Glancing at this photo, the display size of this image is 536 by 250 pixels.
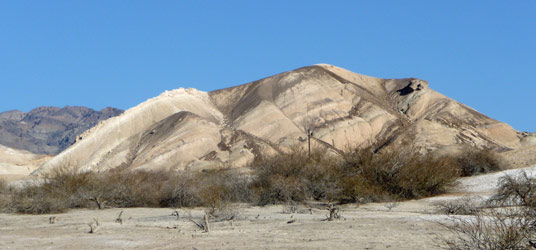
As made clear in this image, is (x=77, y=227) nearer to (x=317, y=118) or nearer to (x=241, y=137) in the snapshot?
(x=241, y=137)

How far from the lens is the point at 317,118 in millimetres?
90875

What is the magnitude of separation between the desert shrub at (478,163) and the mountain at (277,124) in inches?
1245

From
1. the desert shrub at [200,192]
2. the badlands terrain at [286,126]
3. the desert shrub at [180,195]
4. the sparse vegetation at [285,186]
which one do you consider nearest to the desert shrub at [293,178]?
the sparse vegetation at [285,186]

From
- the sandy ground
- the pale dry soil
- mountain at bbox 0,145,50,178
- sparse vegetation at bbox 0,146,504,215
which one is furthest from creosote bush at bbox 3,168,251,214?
mountain at bbox 0,145,50,178

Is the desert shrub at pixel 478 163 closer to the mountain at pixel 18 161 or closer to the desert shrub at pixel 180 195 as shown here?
the desert shrub at pixel 180 195

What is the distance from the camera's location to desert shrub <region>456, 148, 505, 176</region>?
139 ft

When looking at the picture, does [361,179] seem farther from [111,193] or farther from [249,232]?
[249,232]

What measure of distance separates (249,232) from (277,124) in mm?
68657

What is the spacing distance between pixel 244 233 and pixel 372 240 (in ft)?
12.8

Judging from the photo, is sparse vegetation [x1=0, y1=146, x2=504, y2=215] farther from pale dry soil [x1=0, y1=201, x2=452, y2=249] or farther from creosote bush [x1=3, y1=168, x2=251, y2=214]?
pale dry soil [x1=0, y1=201, x2=452, y2=249]

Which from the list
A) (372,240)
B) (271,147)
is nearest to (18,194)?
(372,240)

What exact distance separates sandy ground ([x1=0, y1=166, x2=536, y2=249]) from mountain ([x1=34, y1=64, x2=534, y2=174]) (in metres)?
49.1

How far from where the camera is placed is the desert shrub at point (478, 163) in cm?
4238

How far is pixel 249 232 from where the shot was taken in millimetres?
19359
